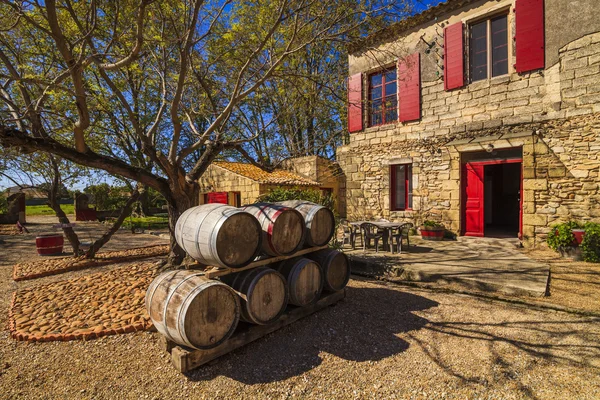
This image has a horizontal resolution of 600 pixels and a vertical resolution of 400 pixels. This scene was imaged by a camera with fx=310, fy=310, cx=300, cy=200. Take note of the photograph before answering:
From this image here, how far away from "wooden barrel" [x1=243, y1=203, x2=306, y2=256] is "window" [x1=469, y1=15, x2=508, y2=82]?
753 cm

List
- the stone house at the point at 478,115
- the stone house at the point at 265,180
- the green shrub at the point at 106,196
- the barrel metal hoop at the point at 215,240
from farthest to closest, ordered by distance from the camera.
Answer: the green shrub at the point at 106,196 < the stone house at the point at 265,180 < the stone house at the point at 478,115 < the barrel metal hoop at the point at 215,240

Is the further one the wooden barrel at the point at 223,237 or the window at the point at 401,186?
the window at the point at 401,186

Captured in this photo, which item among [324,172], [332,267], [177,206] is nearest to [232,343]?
[332,267]

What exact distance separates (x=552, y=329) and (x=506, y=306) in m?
0.73

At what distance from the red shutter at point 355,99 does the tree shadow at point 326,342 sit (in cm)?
743

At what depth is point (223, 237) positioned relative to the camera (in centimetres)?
301

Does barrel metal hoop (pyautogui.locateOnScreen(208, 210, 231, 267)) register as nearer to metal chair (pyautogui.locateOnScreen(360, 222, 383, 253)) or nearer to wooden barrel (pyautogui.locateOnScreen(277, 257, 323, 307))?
wooden barrel (pyautogui.locateOnScreen(277, 257, 323, 307))

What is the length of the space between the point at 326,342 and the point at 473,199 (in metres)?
7.06

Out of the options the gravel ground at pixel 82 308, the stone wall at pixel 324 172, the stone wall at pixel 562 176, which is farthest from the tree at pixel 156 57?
the stone wall at pixel 324 172

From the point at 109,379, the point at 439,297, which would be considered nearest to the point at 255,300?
the point at 109,379

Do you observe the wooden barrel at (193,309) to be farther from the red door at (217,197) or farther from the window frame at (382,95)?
the red door at (217,197)

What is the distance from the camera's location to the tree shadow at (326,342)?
2732 mm

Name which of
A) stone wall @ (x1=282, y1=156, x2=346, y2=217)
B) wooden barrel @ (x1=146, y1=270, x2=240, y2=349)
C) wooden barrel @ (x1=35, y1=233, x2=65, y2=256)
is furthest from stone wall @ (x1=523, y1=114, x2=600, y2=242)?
wooden barrel @ (x1=35, y1=233, x2=65, y2=256)

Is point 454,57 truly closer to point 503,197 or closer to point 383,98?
point 383,98
